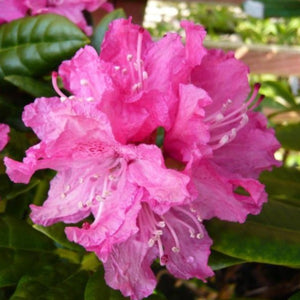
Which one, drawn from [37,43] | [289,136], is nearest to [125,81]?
[37,43]

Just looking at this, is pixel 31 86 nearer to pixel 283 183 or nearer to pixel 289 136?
pixel 283 183

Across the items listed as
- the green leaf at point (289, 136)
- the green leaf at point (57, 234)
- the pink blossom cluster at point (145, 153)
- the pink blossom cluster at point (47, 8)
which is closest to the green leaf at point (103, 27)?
the pink blossom cluster at point (47, 8)

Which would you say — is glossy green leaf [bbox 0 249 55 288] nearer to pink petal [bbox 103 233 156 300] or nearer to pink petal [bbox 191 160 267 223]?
pink petal [bbox 103 233 156 300]

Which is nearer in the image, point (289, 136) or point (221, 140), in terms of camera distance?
point (221, 140)

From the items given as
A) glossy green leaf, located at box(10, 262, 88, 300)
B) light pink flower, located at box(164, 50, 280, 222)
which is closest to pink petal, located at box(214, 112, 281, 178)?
light pink flower, located at box(164, 50, 280, 222)

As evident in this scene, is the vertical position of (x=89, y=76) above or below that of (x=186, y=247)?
above

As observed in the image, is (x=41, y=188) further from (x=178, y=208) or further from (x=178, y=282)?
(x=178, y=282)

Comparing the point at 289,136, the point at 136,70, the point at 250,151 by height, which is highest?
the point at 136,70
